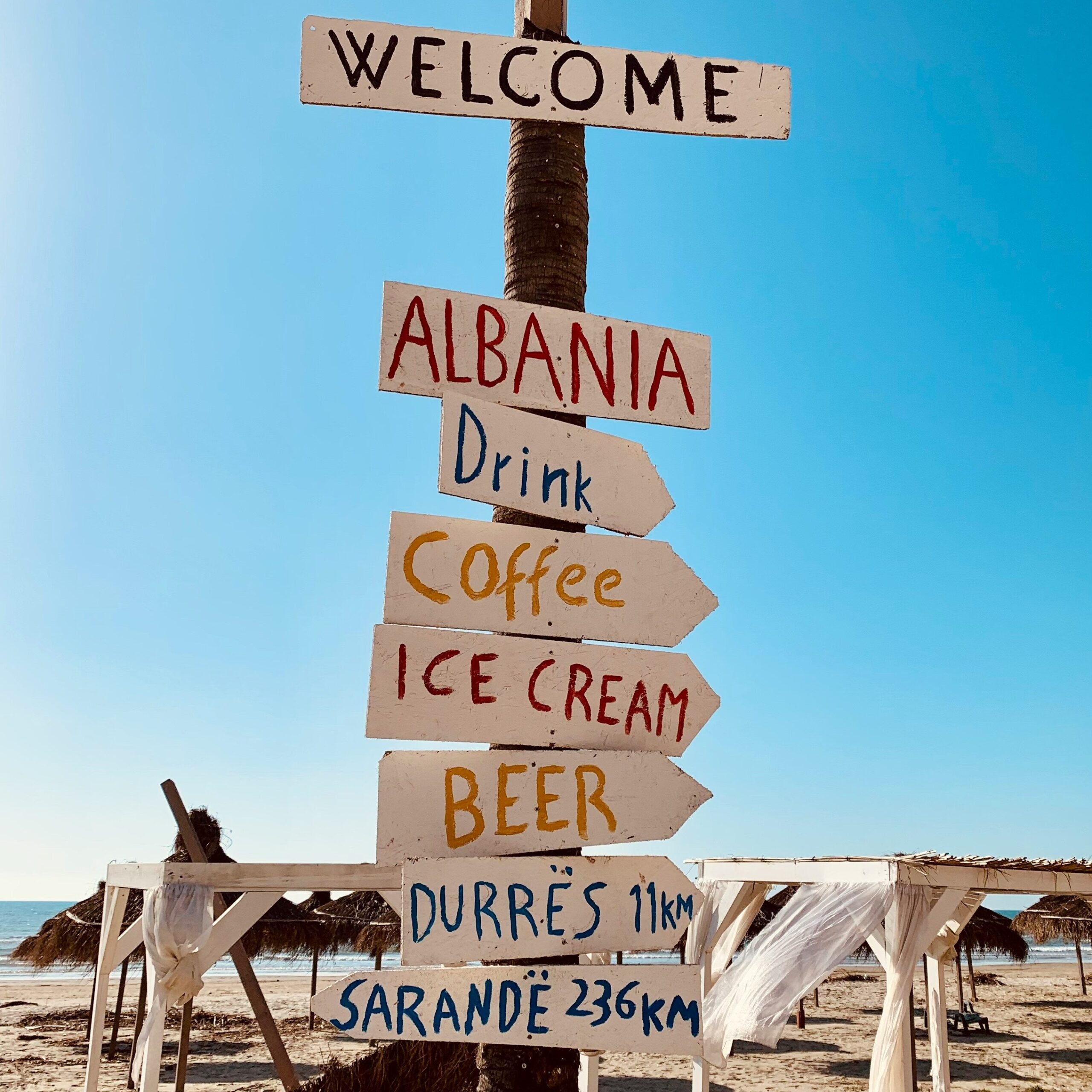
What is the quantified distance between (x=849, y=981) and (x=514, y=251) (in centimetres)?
3921

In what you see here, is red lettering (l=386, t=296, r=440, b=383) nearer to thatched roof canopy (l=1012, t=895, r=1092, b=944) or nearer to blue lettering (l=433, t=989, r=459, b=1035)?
blue lettering (l=433, t=989, r=459, b=1035)

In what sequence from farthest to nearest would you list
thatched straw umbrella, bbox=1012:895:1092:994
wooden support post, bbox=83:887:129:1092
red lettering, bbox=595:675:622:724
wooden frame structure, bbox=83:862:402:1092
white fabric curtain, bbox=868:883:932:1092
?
thatched straw umbrella, bbox=1012:895:1092:994 → wooden support post, bbox=83:887:129:1092 → white fabric curtain, bbox=868:883:932:1092 → wooden frame structure, bbox=83:862:402:1092 → red lettering, bbox=595:675:622:724

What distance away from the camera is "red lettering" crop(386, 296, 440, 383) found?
2859 millimetres

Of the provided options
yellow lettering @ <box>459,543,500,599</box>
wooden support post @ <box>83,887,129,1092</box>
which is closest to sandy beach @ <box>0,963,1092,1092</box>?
wooden support post @ <box>83,887,129,1092</box>

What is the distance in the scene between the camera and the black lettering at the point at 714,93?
3.35m

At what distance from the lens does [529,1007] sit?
253 cm

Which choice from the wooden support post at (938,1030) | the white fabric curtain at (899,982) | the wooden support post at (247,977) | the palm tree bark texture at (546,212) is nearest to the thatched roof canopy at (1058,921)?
the wooden support post at (938,1030)

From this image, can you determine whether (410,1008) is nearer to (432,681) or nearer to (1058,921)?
(432,681)

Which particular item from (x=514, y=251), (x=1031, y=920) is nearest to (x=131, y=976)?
(x=1031, y=920)

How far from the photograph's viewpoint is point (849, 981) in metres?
36.9

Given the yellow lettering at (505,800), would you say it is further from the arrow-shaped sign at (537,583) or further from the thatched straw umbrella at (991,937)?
the thatched straw umbrella at (991,937)

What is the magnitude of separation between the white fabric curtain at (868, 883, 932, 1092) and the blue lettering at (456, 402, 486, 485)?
6670mm

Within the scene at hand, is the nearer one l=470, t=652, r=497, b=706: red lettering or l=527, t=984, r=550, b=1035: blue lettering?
l=527, t=984, r=550, b=1035: blue lettering

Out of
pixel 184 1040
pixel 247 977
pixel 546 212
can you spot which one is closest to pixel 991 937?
pixel 184 1040
